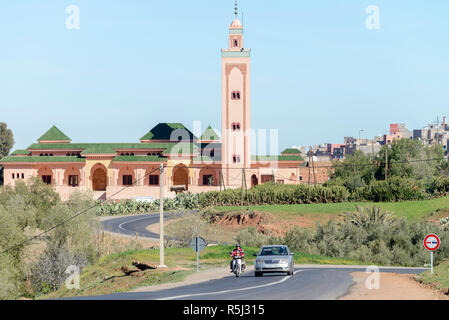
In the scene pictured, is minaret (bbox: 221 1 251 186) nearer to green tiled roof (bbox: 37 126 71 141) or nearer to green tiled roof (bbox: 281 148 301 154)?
green tiled roof (bbox: 281 148 301 154)

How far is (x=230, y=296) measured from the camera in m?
19.9

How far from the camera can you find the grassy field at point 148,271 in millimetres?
31438

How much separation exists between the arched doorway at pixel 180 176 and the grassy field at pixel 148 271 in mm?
50219

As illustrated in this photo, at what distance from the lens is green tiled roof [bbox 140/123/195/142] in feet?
334

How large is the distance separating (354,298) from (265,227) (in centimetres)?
4682

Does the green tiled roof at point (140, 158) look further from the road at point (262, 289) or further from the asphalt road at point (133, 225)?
the road at point (262, 289)

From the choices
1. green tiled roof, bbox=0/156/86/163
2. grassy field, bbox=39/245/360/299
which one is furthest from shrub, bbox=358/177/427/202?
green tiled roof, bbox=0/156/86/163

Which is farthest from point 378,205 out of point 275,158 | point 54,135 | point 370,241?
point 54,135

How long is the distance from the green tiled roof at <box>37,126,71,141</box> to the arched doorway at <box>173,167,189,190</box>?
58.9 feet

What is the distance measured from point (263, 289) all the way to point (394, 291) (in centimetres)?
392

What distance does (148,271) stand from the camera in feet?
110

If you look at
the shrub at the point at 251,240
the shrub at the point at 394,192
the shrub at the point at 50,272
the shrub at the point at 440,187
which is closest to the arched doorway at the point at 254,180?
the shrub at the point at 394,192

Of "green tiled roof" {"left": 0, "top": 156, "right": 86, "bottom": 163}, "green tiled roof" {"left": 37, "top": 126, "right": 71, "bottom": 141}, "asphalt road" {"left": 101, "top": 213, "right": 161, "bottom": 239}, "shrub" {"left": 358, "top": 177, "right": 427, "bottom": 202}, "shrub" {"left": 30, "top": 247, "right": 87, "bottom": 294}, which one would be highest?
"green tiled roof" {"left": 37, "top": 126, "right": 71, "bottom": 141}
